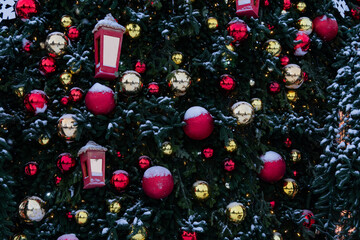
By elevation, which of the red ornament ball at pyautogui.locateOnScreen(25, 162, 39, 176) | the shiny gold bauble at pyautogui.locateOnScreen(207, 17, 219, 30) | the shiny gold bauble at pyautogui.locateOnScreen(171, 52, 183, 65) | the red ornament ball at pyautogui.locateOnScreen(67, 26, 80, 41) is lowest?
the red ornament ball at pyautogui.locateOnScreen(25, 162, 39, 176)

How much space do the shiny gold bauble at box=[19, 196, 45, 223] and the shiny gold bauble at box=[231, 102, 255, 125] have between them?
71.5 inches

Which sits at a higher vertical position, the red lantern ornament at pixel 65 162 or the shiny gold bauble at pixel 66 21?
the shiny gold bauble at pixel 66 21

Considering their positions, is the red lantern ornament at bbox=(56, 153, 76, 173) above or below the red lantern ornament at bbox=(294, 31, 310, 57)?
below

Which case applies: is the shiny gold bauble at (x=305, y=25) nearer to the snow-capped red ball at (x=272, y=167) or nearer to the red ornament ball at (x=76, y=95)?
the snow-capped red ball at (x=272, y=167)

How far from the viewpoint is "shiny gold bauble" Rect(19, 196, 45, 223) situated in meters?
3.94

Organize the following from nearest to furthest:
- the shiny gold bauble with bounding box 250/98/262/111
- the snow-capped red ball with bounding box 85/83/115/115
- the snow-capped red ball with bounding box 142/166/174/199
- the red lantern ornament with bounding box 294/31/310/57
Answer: the snow-capped red ball with bounding box 142/166/174/199 < the snow-capped red ball with bounding box 85/83/115/115 < the shiny gold bauble with bounding box 250/98/262/111 < the red lantern ornament with bounding box 294/31/310/57

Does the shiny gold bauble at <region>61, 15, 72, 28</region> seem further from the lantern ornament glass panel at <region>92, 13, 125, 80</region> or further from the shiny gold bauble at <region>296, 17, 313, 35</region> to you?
the shiny gold bauble at <region>296, 17, 313, 35</region>

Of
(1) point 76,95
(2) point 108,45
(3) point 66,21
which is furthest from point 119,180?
(3) point 66,21

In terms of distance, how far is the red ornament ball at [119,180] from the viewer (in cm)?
402

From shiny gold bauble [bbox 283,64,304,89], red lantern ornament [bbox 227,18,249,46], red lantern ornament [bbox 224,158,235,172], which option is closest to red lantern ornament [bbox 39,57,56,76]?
red lantern ornament [bbox 227,18,249,46]

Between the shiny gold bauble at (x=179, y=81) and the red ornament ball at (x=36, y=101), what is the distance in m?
1.10

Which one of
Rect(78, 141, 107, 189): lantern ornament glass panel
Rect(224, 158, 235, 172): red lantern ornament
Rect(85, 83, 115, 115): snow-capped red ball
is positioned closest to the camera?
Rect(78, 141, 107, 189): lantern ornament glass panel

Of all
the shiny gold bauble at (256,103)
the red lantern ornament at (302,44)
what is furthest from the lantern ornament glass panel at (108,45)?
the red lantern ornament at (302,44)

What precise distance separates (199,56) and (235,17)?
1.65 feet
